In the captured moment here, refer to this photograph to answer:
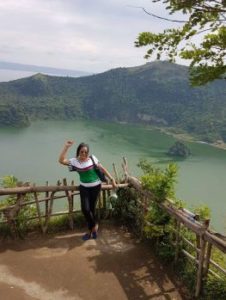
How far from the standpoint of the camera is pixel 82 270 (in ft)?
14.8

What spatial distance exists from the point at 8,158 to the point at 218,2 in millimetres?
52116

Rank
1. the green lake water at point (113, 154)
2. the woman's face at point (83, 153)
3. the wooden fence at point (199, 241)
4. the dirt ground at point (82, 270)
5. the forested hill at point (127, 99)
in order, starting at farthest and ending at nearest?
1. the forested hill at point (127, 99)
2. the green lake water at point (113, 154)
3. the woman's face at point (83, 153)
4. the dirt ground at point (82, 270)
5. the wooden fence at point (199, 241)

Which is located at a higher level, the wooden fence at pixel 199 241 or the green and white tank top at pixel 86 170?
the green and white tank top at pixel 86 170

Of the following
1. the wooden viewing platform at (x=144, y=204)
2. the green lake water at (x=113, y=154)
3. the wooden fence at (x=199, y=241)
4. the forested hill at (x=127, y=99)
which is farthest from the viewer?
the forested hill at (x=127, y=99)

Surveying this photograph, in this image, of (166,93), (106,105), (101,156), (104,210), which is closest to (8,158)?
(101,156)

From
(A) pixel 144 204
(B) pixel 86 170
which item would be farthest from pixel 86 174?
(A) pixel 144 204

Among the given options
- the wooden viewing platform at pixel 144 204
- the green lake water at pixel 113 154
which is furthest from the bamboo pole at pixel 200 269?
the green lake water at pixel 113 154

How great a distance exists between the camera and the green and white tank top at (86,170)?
196 inches

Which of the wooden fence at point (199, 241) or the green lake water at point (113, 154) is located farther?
the green lake water at point (113, 154)

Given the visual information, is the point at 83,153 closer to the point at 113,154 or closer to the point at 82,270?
the point at 82,270

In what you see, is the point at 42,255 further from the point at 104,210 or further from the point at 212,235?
the point at 212,235

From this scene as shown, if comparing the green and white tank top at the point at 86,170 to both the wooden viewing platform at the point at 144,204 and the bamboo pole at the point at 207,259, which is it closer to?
the wooden viewing platform at the point at 144,204

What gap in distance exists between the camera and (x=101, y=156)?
57219mm

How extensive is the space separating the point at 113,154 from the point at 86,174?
5519 cm
